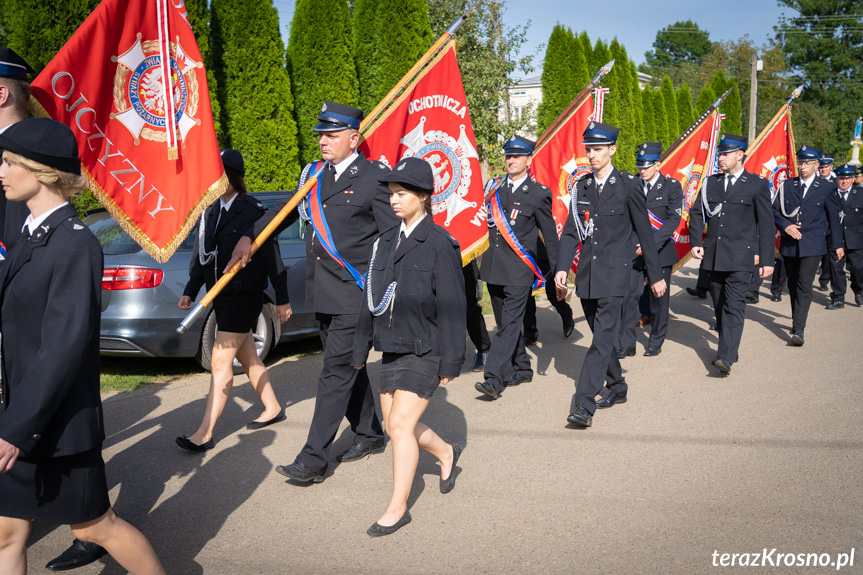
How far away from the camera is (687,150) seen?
11.0 metres

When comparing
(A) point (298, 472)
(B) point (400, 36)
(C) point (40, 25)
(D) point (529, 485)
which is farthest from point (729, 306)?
(B) point (400, 36)

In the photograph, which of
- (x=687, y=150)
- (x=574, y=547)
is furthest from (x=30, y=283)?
(x=687, y=150)

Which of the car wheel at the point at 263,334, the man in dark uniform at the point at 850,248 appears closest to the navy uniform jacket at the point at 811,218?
the man in dark uniform at the point at 850,248

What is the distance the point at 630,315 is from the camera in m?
8.35

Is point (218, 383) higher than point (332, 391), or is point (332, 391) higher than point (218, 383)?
point (332, 391)

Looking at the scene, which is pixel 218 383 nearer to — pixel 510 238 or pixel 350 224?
pixel 350 224

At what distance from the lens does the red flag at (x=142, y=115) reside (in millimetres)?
3988

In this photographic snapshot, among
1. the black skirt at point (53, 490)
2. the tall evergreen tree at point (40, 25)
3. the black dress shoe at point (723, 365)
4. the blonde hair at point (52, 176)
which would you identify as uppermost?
the tall evergreen tree at point (40, 25)

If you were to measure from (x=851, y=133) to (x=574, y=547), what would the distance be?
65.0m

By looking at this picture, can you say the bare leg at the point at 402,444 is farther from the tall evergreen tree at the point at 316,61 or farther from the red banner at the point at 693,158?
the tall evergreen tree at the point at 316,61

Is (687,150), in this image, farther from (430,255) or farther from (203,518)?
(203,518)

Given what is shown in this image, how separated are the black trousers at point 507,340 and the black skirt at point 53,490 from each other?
158 inches

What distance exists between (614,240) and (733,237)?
211 centimetres

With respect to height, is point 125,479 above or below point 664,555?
below
